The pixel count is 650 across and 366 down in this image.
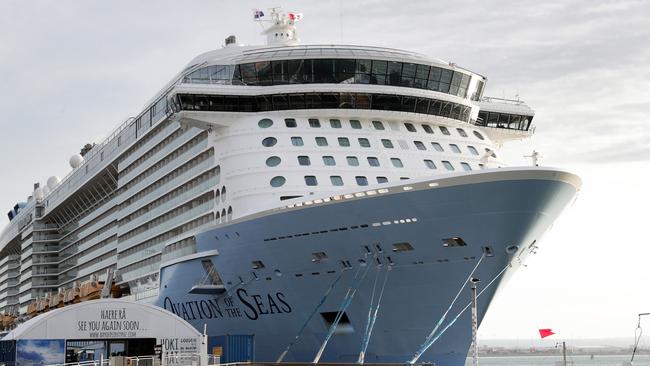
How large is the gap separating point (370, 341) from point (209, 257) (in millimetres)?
6755

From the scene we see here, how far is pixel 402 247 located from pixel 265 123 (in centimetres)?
945

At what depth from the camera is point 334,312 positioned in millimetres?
27906

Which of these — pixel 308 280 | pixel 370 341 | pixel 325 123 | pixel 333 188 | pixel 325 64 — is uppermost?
pixel 325 64

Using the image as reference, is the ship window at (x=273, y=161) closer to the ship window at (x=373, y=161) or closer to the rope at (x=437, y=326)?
the ship window at (x=373, y=161)

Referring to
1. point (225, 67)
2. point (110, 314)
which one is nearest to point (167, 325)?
point (110, 314)

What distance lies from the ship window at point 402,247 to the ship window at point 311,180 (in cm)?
548

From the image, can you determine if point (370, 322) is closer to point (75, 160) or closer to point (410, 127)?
point (410, 127)

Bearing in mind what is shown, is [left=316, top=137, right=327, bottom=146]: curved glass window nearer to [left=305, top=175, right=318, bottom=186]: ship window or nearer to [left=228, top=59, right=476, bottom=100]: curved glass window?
[left=305, top=175, right=318, bottom=186]: ship window

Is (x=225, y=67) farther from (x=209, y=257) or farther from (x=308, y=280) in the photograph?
(x=308, y=280)

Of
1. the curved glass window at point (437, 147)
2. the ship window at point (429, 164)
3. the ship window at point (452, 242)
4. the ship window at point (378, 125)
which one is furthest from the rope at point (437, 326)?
the ship window at point (378, 125)

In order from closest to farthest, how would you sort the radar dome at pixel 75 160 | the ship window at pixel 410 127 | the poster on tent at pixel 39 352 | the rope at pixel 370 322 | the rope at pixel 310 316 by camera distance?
the poster on tent at pixel 39 352
the rope at pixel 370 322
the rope at pixel 310 316
the ship window at pixel 410 127
the radar dome at pixel 75 160

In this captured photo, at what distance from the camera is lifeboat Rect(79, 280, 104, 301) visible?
4794 centimetres

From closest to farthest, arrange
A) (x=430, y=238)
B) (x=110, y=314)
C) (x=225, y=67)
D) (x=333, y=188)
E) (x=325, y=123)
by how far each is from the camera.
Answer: (x=430, y=238)
(x=110, y=314)
(x=333, y=188)
(x=325, y=123)
(x=225, y=67)

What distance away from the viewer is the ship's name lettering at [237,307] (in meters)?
29.1
